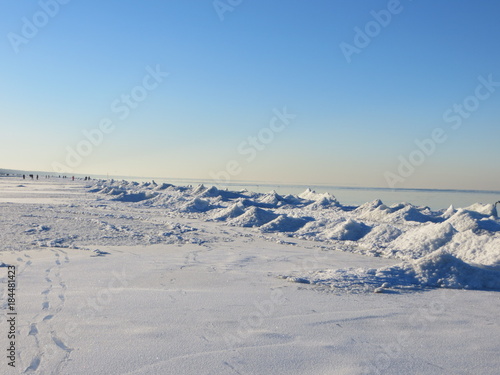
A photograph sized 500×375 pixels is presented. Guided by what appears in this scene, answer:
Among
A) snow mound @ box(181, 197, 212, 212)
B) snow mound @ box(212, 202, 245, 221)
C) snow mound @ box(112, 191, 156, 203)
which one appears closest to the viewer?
snow mound @ box(212, 202, 245, 221)

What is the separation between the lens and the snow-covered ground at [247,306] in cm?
305

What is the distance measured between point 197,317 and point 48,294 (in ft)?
6.44

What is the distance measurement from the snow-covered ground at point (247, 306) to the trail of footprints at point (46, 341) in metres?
0.01

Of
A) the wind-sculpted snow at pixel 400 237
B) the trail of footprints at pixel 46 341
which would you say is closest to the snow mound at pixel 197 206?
the wind-sculpted snow at pixel 400 237

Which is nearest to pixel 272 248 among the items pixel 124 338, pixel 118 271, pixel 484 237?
pixel 118 271

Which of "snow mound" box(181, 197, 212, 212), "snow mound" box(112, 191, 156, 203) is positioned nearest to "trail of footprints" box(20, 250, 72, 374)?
"snow mound" box(181, 197, 212, 212)

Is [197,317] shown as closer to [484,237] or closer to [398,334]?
[398,334]

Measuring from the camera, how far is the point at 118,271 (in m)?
6.08

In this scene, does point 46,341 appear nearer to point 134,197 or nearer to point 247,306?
point 247,306

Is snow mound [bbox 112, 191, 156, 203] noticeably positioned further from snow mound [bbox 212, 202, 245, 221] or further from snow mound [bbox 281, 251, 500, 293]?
snow mound [bbox 281, 251, 500, 293]

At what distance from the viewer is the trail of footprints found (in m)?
2.87

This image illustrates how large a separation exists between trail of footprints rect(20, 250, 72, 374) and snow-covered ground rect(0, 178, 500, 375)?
14 mm

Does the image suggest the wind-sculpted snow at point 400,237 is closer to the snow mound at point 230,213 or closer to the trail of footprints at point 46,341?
the snow mound at point 230,213

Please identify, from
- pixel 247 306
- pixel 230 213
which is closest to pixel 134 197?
pixel 230 213
